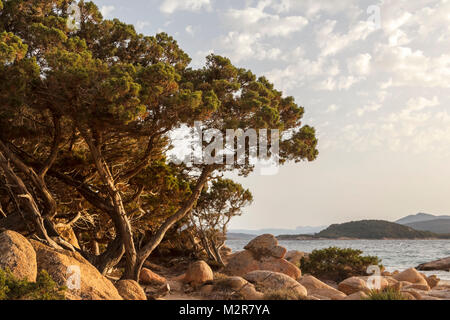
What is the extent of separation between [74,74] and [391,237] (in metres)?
90.7

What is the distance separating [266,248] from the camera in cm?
2105

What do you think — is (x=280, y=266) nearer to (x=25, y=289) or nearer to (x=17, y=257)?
(x=17, y=257)

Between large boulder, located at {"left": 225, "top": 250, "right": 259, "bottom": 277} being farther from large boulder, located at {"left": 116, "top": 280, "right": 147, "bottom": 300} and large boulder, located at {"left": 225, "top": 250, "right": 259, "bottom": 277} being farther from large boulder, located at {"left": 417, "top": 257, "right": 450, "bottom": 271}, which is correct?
large boulder, located at {"left": 417, "top": 257, "right": 450, "bottom": 271}

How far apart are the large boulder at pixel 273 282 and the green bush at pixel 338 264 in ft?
29.2

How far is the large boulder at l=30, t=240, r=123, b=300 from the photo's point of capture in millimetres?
8117

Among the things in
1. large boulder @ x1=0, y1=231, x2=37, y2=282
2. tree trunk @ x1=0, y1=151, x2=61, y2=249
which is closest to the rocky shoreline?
large boulder @ x1=0, y1=231, x2=37, y2=282

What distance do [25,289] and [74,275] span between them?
1.73 m

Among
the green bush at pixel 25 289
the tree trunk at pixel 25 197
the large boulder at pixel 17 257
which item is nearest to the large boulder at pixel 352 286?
the tree trunk at pixel 25 197

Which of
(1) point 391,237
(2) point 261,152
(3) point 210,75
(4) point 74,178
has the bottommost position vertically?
(1) point 391,237

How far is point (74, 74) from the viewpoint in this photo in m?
9.30

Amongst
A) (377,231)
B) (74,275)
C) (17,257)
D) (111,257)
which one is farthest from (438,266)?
(377,231)

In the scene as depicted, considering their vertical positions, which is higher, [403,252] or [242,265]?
[242,265]
